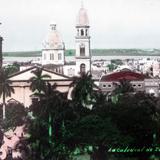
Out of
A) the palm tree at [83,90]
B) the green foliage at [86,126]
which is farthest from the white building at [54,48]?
the green foliage at [86,126]

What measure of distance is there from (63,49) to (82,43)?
11.2 meters

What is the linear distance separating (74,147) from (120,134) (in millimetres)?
2484

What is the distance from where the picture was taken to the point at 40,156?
25625 millimetres

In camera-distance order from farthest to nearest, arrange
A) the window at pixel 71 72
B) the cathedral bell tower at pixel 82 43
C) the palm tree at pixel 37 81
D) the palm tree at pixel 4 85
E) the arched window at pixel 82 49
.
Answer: the window at pixel 71 72, the arched window at pixel 82 49, the cathedral bell tower at pixel 82 43, the palm tree at pixel 37 81, the palm tree at pixel 4 85

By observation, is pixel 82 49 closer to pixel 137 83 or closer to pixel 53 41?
pixel 137 83

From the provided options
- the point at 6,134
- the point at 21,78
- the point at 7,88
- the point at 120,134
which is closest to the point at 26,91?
the point at 21,78

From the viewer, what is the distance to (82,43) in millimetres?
49500

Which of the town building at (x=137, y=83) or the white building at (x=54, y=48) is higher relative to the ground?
the white building at (x=54, y=48)

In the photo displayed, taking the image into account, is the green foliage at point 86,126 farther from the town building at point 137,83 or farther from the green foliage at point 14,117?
the town building at point 137,83

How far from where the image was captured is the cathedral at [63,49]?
159 feet

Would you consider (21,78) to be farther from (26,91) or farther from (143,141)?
(143,141)

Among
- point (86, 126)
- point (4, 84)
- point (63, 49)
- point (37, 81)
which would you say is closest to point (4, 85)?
point (4, 84)

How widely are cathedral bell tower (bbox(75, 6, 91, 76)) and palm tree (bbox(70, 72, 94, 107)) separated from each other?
12282mm

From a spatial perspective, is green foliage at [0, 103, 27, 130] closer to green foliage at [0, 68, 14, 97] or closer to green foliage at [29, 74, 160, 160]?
green foliage at [29, 74, 160, 160]
